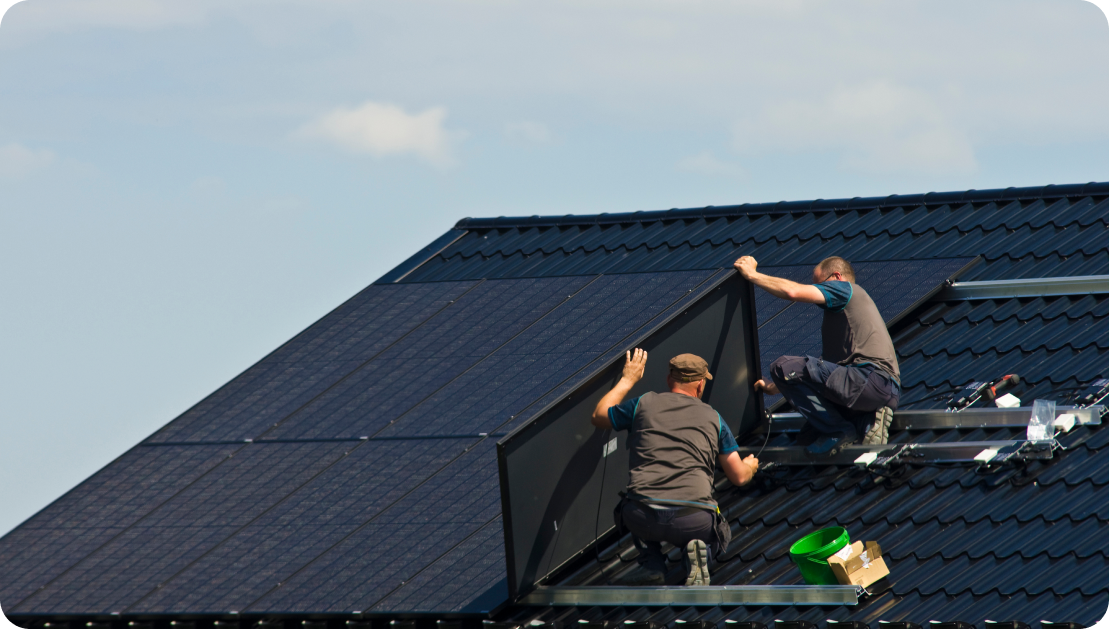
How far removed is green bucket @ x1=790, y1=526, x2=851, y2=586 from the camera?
960 centimetres

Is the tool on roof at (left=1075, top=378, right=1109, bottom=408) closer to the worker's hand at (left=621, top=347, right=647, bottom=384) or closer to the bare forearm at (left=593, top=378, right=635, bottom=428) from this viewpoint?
the worker's hand at (left=621, top=347, right=647, bottom=384)

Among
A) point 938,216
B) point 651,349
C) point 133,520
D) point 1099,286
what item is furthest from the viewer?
point 938,216

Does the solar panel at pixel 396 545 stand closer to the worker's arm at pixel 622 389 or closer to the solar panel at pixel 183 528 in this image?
the solar panel at pixel 183 528

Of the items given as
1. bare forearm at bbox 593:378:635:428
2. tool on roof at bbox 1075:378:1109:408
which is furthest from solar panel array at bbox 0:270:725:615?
tool on roof at bbox 1075:378:1109:408

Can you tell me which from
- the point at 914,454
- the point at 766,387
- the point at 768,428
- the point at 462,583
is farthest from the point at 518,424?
the point at 914,454

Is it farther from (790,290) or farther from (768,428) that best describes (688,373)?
(768,428)

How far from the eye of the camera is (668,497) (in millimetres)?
10055

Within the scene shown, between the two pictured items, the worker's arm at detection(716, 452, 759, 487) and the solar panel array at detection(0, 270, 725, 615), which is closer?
the worker's arm at detection(716, 452, 759, 487)

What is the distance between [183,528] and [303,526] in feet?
4.20

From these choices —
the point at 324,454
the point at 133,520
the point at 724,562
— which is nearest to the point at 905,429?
the point at 724,562

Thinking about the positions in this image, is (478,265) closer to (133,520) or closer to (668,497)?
(133,520)

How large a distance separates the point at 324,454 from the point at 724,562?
4.79 m

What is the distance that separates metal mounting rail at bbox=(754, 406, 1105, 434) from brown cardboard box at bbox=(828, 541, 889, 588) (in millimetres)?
2043

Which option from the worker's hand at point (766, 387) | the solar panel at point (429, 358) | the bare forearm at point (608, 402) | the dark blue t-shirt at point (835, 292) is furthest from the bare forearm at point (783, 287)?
the solar panel at point (429, 358)
